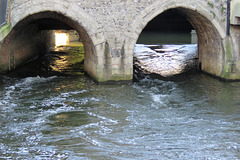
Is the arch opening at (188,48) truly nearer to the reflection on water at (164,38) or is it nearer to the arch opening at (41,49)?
the reflection on water at (164,38)

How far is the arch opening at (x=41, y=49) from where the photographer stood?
1239cm

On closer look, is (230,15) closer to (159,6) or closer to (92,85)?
(159,6)

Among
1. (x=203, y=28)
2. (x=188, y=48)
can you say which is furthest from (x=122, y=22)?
A: (x=188, y=48)

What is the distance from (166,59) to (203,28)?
15.6 ft

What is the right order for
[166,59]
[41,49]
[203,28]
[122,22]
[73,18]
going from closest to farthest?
1. [73,18]
2. [122,22]
3. [203,28]
4. [166,59]
5. [41,49]

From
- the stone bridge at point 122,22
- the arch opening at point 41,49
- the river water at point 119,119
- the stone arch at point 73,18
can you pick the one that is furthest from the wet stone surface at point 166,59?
the stone arch at point 73,18

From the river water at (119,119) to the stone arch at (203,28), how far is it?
2.89ft

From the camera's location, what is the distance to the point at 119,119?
331 inches

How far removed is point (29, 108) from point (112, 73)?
3313 mm

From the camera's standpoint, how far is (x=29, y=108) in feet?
30.4

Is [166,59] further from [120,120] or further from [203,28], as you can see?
[120,120]

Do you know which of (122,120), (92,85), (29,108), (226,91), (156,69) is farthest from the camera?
(156,69)

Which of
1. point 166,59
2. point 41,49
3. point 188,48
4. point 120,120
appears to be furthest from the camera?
point 188,48

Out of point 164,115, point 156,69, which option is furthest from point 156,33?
point 164,115
